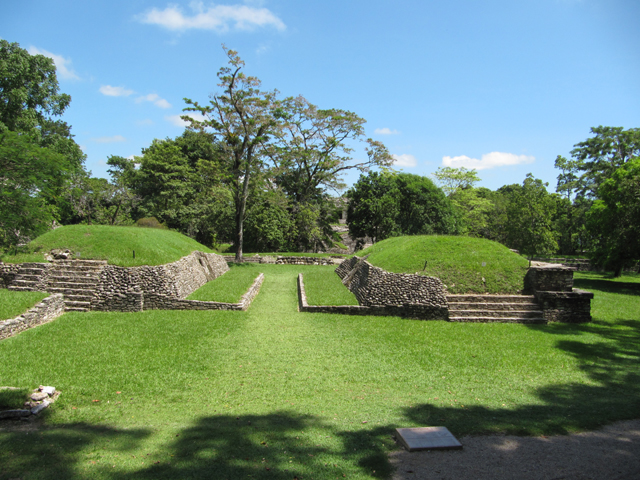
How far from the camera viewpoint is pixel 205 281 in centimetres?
1608

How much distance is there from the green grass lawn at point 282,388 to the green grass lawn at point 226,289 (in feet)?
4.65

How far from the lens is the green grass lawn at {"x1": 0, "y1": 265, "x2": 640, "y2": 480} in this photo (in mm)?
4078

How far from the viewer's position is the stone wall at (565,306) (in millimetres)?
11672

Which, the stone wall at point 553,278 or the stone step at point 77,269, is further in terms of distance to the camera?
the stone step at point 77,269

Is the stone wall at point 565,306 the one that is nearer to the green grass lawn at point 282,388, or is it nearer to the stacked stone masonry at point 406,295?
the green grass lawn at point 282,388

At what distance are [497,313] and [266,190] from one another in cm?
1999

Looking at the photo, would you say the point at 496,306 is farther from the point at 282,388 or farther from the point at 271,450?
the point at 271,450

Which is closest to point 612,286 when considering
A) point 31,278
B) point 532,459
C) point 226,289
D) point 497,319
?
point 497,319

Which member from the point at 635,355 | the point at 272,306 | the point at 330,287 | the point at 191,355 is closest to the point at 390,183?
the point at 330,287

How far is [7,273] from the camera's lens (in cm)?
1207

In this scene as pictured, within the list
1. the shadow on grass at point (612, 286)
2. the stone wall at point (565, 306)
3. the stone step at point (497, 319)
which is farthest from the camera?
the shadow on grass at point (612, 286)

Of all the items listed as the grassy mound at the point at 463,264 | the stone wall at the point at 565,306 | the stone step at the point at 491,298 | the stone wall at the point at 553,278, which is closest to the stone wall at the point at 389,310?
the stone step at the point at 491,298

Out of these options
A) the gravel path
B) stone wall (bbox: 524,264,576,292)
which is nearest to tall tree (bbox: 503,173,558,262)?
stone wall (bbox: 524,264,576,292)

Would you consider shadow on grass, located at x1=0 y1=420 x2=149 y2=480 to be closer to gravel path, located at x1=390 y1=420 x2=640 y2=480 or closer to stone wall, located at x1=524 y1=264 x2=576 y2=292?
gravel path, located at x1=390 y1=420 x2=640 y2=480
